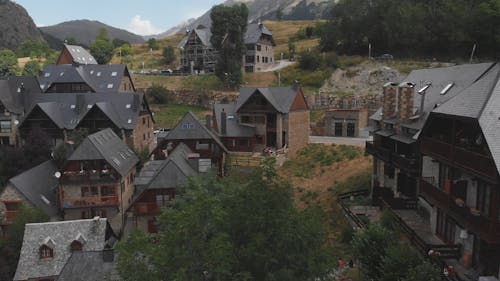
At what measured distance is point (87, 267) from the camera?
26172 mm

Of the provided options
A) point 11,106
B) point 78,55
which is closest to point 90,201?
point 11,106

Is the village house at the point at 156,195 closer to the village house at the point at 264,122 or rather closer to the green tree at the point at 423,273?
the village house at the point at 264,122

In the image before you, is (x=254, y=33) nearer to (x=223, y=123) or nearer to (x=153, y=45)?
(x=223, y=123)

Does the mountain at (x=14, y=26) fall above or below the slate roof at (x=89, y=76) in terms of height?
above

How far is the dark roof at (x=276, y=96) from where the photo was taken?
49281 mm

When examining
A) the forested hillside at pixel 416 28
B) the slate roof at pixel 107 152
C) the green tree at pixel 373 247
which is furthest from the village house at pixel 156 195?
the forested hillside at pixel 416 28

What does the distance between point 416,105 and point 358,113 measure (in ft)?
81.8

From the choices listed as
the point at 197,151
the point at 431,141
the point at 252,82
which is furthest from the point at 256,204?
the point at 252,82

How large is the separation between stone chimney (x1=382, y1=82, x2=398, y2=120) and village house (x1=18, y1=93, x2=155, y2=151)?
29286 millimetres

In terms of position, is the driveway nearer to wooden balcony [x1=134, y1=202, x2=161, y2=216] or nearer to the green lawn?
the green lawn

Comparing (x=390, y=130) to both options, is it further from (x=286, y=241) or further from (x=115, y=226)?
(x=115, y=226)

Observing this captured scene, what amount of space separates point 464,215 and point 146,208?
922 inches

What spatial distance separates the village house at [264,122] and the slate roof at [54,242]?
21256 mm

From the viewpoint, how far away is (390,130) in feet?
105
